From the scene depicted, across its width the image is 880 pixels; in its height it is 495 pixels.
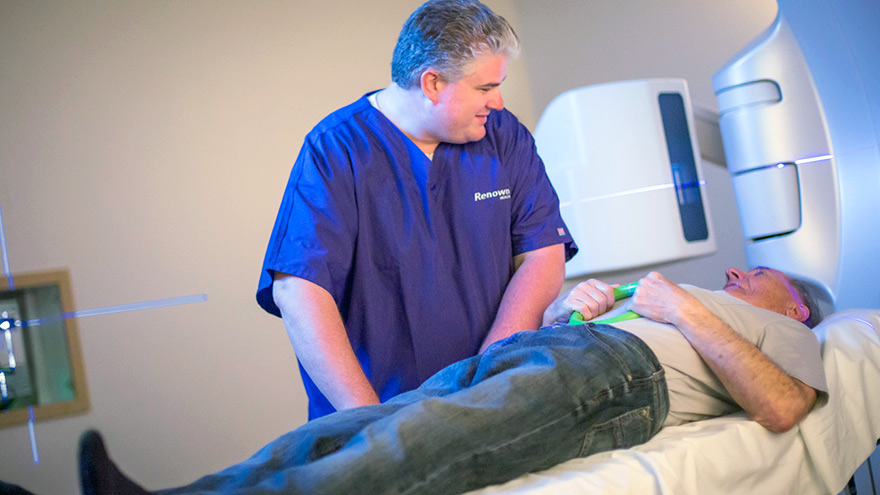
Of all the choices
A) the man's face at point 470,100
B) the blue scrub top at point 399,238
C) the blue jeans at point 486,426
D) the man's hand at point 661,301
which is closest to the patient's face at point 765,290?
the man's hand at point 661,301

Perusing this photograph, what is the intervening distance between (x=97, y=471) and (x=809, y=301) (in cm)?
167

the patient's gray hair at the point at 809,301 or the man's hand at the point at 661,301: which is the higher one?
the man's hand at the point at 661,301

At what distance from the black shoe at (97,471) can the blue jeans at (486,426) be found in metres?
0.11

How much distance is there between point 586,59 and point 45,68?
2242mm

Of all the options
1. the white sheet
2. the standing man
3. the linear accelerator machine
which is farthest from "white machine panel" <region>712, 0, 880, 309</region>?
the standing man

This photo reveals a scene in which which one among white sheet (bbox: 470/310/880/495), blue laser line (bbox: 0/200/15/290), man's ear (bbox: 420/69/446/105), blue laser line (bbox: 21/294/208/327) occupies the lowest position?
white sheet (bbox: 470/310/880/495)

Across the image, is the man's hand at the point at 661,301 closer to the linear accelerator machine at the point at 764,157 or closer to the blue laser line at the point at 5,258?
the linear accelerator machine at the point at 764,157

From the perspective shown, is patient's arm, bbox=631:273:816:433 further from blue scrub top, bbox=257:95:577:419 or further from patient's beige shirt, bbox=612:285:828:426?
blue scrub top, bbox=257:95:577:419

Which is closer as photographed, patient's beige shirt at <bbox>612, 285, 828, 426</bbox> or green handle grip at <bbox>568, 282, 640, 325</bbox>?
patient's beige shirt at <bbox>612, 285, 828, 426</bbox>

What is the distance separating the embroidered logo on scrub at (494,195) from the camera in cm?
175

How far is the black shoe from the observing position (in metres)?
0.88

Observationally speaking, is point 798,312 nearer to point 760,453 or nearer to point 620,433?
point 760,453

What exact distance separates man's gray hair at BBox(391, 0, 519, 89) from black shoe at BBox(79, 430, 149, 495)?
97 cm

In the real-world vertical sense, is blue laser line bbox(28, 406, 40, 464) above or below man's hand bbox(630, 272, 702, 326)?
below
